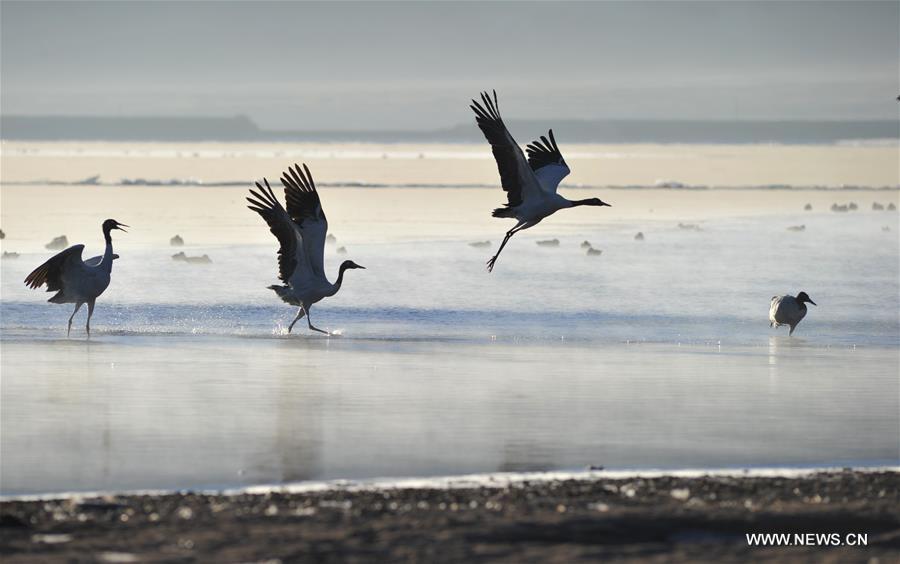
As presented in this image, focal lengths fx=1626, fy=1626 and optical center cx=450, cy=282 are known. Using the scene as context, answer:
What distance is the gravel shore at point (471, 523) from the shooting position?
7141mm

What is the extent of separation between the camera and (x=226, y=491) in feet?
27.8

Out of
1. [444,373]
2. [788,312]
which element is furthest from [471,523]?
[788,312]

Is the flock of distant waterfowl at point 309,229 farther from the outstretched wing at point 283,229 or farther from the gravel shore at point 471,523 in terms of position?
the gravel shore at point 471,523

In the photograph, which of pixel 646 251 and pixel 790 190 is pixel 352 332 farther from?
pixel 790 190

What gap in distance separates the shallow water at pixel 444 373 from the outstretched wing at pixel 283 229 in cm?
74

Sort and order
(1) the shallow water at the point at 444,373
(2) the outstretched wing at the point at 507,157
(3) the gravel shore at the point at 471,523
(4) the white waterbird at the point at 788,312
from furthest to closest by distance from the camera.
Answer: (4) the white waterbird at the point at 788,312 < (2) the outstretched wing at the point at 507,157 < (1) the shallow water at the point at 444,373 < (3) the gravel shore at the point at 471,523

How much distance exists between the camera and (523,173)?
16234mm

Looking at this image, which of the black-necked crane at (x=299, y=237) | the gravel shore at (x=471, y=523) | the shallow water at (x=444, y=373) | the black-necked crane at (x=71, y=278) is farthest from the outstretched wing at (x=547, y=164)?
the gravel shore at (x=471, y=523)

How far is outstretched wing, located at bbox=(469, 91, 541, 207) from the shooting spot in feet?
50.7

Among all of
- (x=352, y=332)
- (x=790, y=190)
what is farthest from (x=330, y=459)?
(x=790, y=190)

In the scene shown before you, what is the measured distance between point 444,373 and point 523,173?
134 inches

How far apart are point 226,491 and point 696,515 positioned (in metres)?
2.43

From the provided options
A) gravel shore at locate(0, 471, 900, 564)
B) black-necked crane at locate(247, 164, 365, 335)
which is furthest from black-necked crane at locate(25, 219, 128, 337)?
gravel shore at locate(0, 471, 900, 564)

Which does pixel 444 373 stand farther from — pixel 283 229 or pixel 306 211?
pixel 283 229
